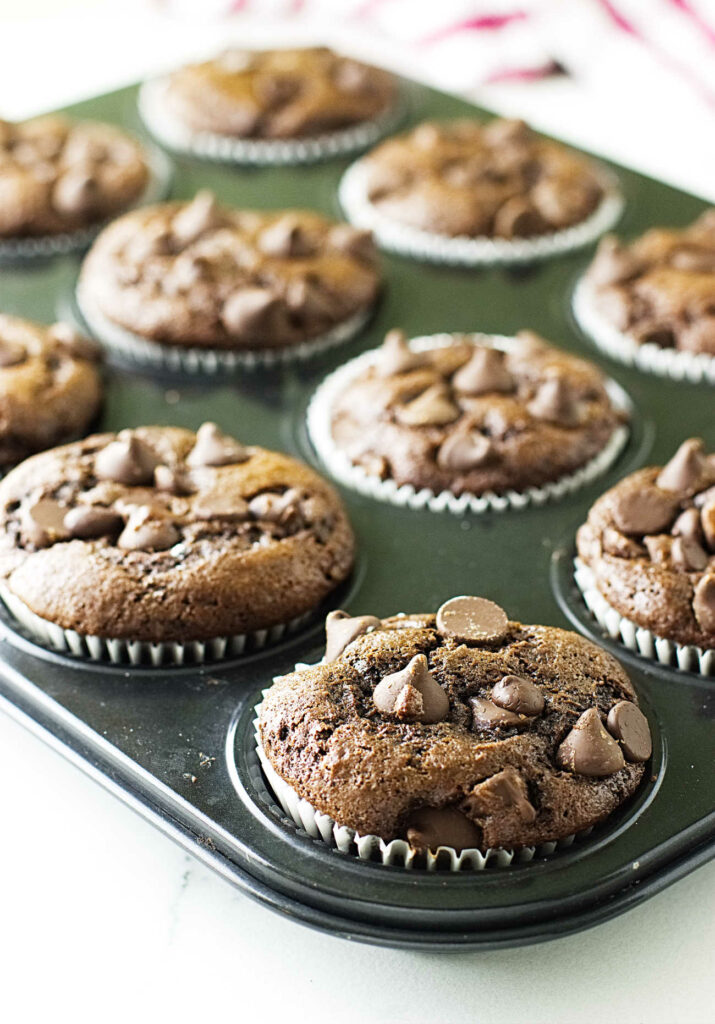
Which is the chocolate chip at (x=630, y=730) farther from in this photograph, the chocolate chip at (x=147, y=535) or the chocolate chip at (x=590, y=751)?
the chocolate chip at (x=147, y=535)

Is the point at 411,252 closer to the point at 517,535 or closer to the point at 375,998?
the point at 517,535

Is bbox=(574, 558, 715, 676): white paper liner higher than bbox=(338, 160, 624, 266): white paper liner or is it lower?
lower

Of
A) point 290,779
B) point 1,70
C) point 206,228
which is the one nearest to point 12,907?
point 290,779

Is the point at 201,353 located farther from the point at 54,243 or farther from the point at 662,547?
the point at 662,547

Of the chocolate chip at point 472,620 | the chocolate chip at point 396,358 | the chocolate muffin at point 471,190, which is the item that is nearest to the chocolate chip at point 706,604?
the chocolate chip at point 472,620

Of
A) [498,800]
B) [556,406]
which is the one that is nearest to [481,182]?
[556,406]

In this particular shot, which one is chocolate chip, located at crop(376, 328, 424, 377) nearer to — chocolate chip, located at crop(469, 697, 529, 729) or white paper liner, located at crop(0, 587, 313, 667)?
white paper liner, located at crop(0, 587, 313, 667)

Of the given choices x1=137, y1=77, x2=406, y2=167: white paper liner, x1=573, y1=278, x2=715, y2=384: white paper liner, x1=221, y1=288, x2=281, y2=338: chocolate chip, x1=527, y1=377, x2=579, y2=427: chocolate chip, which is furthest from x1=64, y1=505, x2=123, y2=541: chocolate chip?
x1=137, y1=77, x2=406, y2=167: white paper liner
